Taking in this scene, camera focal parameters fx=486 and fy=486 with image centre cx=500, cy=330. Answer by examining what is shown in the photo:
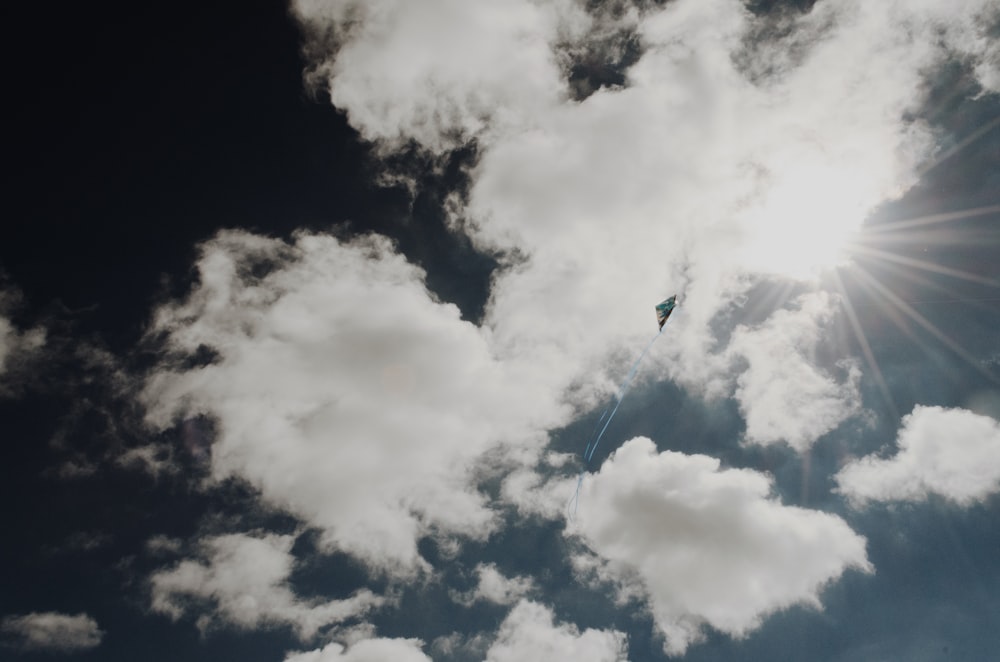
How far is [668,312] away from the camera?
2127 inches
